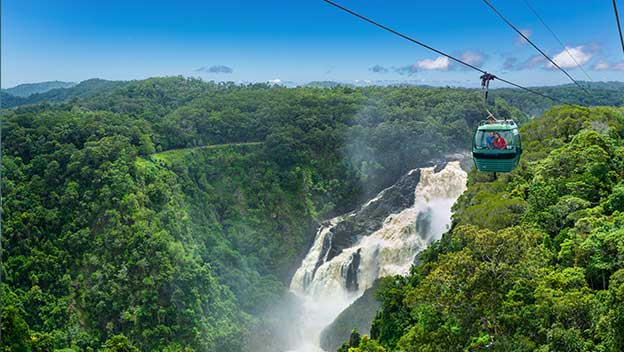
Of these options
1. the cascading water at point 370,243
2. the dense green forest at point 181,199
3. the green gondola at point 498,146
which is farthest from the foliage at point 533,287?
the dense green forest at point 181,199

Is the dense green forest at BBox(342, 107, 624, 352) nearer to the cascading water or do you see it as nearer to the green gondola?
the green gondola

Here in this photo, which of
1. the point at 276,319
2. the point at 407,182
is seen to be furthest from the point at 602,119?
the point at 276,319

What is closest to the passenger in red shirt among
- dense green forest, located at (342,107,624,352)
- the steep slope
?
dense green forest, located at (342,107,624,352)

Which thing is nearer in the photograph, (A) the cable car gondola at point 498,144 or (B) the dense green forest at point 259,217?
(A) the cable car gondola at point 498,144

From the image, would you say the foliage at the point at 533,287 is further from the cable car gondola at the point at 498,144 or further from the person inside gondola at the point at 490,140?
the person inside gondola at the point at 490,140

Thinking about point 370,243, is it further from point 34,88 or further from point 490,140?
point 34,88

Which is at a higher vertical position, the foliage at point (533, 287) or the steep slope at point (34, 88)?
the steep slope at point (34, 88)

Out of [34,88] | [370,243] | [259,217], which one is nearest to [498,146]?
[370,243]
